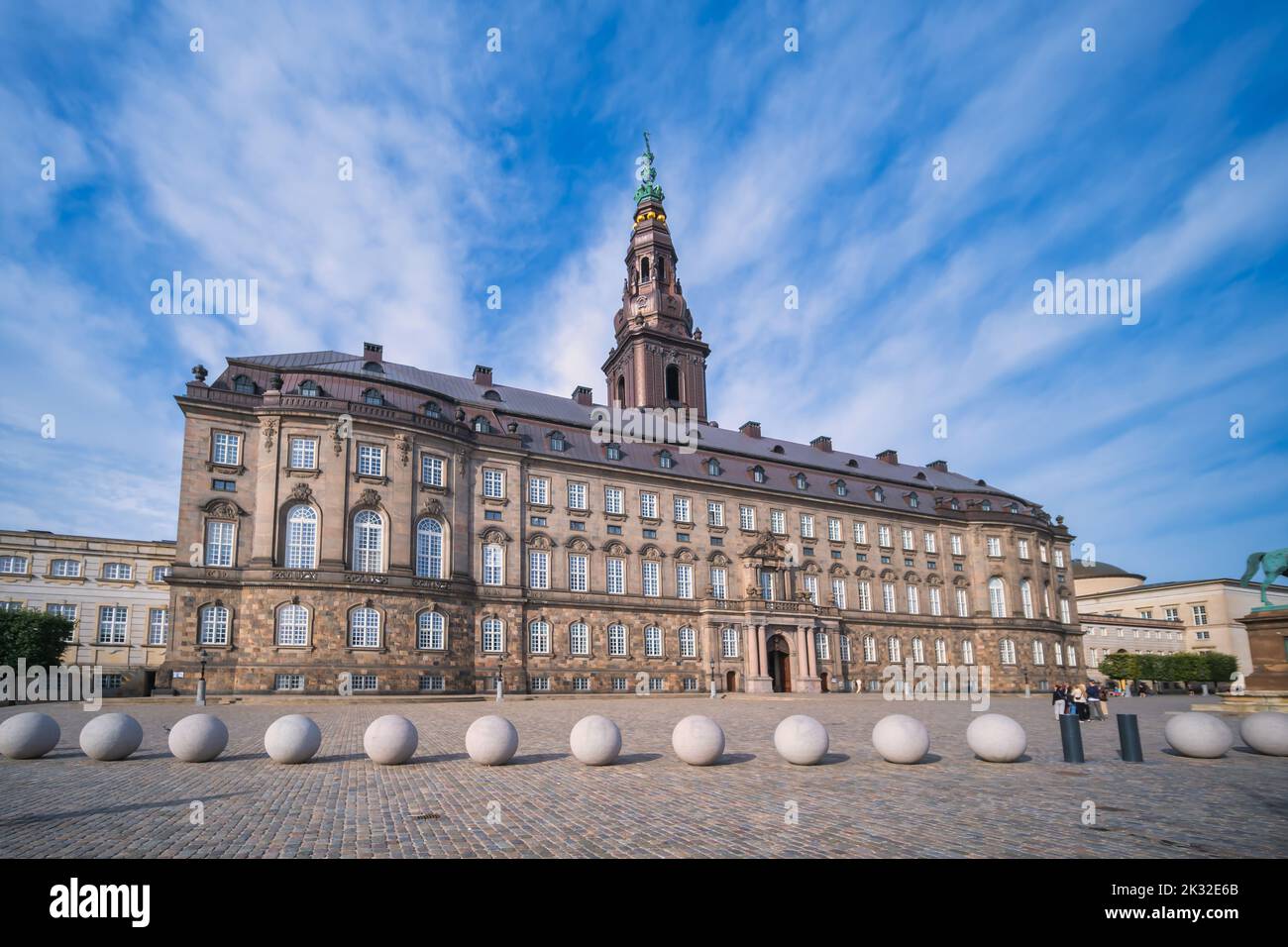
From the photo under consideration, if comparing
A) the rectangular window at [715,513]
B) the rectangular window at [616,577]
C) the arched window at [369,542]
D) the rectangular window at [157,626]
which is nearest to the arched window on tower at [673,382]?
the rectangular window at [715,513]

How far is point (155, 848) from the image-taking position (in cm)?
844

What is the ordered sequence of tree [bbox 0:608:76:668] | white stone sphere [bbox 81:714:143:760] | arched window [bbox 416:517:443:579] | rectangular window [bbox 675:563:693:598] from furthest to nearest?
rectangular window [bbox 675:563:693:598]
arched window [bbox 416:517:443:579]
tree [bbox 0:608:76:668]
white stone sphere [bbox 81:714:143:760]

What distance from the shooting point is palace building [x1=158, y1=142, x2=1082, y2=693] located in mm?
44719

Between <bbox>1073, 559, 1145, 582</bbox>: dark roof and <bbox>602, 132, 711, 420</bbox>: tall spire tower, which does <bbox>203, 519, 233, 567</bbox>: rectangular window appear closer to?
<bbox>602, 132, 711, 420</bbox>: tall spire tower

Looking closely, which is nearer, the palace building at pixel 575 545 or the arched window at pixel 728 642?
the palace building at pixel 575 545

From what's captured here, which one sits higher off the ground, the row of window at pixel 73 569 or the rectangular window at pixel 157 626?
the row of window at pixel 73 569

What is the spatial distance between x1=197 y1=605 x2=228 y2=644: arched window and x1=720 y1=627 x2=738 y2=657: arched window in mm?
33141

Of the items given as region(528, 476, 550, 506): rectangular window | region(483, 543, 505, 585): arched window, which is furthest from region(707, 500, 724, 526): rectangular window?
region(483, 543, 505, 585): arched window

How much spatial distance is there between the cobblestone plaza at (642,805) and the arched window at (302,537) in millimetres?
28162

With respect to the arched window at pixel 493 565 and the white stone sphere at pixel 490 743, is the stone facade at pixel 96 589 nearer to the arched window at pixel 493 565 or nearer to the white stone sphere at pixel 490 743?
the arched window at pixel 493 565

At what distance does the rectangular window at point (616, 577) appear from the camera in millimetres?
57438

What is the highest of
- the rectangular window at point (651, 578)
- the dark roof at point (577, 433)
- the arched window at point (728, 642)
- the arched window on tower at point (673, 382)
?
the arched window on tower at point (673, 382)

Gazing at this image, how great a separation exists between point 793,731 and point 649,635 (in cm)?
4318
